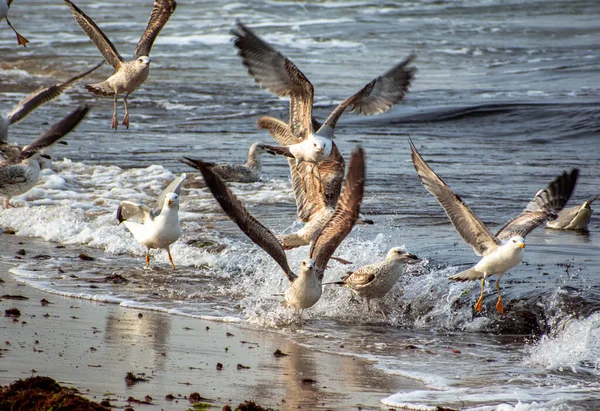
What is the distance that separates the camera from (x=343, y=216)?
703 centimetres

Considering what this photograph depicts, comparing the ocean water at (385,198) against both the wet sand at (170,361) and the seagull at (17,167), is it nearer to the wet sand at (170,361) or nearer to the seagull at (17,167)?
the wet sand at (170,361)

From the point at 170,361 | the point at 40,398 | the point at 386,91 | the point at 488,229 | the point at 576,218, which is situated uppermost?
the point at 386,91

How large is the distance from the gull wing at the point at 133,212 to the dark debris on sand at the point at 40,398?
12.7ft

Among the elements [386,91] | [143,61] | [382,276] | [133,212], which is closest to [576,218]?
[386,91]

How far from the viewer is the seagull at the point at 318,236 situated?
260 inches

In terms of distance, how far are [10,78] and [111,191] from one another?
1118 centimetres

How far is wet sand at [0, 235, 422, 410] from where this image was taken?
199 inches

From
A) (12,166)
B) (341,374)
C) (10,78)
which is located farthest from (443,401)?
(10,78)

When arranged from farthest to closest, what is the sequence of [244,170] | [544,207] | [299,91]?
[244,170] < [299,91] < [544,207]

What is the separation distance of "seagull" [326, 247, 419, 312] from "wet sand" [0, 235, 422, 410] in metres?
1.06

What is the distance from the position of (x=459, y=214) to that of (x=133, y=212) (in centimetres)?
301

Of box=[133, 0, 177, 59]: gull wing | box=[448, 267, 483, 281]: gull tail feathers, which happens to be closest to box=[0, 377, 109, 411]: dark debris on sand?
box=[448, 267, 483, 281]: gull tail feathers

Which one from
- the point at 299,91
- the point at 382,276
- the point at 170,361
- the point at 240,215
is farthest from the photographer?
A: the point at 299,91

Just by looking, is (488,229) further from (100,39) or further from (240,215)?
(100,39)
